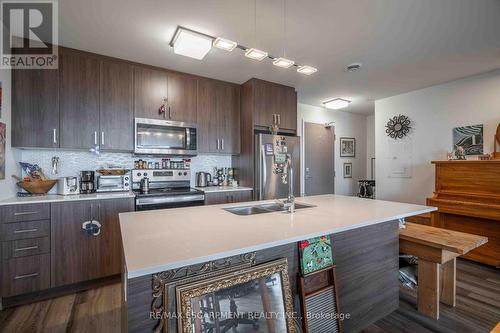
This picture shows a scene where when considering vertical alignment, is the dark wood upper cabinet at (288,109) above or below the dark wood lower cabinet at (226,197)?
above

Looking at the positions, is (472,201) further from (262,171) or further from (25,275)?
(25,275)

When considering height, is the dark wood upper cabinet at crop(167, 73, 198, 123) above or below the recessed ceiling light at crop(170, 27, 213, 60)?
below

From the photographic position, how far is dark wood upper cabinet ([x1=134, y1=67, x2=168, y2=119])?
9.45 feet

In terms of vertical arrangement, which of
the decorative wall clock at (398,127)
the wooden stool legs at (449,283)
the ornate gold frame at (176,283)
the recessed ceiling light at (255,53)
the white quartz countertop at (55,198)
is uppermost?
the recessed ceiling light at (255,53)

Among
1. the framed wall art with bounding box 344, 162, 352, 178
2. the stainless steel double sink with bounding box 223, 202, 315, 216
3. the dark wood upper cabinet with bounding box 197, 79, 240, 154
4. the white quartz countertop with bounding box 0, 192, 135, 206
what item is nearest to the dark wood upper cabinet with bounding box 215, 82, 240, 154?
the dark wood upper cabinet with bounding box 197, 79, 240, 154

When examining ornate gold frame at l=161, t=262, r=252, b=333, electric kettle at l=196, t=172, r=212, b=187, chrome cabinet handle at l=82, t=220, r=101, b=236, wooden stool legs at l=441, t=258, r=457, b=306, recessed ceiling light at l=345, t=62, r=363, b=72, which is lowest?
wooden stool legs at l=441, t=258, r=457, b=306

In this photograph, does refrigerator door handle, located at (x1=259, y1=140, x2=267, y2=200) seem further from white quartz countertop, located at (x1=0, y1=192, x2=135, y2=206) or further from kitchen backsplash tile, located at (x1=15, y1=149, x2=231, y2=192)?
white quartz countertop, located at (x1=0, y1=192, x2=135, y2=206)

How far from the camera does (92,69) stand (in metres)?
2.62

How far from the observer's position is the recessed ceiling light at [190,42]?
214 centimetres

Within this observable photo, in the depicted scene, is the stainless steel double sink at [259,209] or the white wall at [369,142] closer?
the stainless steel double sink at [259,209]

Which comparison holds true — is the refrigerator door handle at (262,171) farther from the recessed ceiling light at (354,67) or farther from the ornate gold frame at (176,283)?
the ornate gold frame at (176,283)

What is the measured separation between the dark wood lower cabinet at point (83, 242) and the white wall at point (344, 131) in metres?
3.45

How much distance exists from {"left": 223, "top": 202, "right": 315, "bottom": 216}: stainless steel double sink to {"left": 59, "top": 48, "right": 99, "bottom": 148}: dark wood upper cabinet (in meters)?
1.94

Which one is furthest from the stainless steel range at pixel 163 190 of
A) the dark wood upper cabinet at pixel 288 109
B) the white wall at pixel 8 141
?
the dark wood upper cabinet at pixel 288 109
